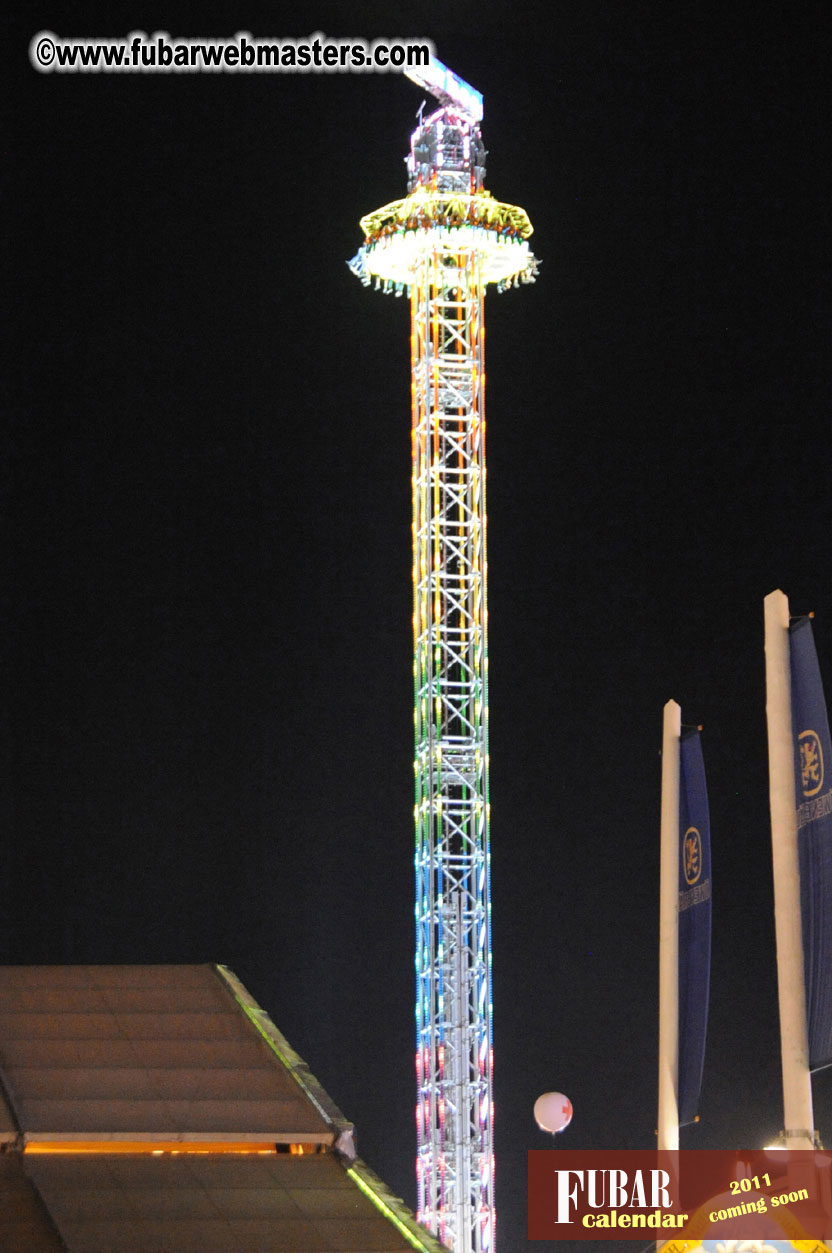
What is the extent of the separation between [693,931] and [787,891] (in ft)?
Answer: 4.78

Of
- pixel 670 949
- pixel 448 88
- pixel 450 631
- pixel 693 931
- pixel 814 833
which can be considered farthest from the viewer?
→ pixel 448 88

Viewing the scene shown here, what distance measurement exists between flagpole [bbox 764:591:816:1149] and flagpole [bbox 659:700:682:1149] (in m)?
1.44

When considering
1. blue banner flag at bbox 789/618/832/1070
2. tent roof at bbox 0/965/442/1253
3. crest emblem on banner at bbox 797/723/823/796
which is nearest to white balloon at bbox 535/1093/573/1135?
blue banner flag at bbox 789/618/832/1070

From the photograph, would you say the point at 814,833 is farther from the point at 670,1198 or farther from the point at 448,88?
the point at 448,88

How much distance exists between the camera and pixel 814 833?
12.8m

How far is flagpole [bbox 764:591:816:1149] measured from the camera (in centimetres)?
1278

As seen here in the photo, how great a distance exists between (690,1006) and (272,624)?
9.76 meters

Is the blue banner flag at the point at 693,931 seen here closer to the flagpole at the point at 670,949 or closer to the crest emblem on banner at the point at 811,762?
the flagpole at the point at 670,949

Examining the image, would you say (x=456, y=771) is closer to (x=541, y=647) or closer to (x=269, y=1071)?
(x=541, y=647)

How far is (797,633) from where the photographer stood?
43.7 feet

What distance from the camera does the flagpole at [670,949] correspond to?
569 inches

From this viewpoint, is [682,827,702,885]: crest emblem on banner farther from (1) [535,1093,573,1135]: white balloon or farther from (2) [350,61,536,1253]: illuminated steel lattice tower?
A: (2) [350,61,536,1253]: illuminated steel lattice tower

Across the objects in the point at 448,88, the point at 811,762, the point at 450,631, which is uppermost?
the point at 448,88

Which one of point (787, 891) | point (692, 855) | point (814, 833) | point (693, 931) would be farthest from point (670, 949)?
point (814, 833)
